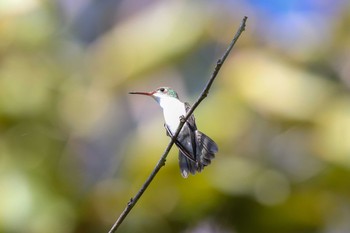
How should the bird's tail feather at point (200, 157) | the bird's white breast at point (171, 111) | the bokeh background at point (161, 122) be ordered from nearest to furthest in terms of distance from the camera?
the bird's tail feather at point (200, 157)
the bird's white breast at point (171, 111)
the bokeh background at point (161, 122)

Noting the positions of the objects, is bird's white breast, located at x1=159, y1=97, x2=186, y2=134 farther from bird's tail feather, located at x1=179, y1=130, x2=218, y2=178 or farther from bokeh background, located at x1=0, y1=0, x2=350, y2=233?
bokeh background, located at x1=0, y1=0, x2=350, y2=233

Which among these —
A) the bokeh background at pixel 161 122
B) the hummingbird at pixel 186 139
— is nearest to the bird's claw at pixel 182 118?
the hummingbird at pixel 186 139

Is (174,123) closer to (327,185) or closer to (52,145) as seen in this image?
(327,185)

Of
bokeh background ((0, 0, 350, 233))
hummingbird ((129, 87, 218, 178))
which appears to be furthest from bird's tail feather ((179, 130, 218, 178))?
bokeh background ((0, 0, 350, 233))

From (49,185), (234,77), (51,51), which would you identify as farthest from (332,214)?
(51,51)

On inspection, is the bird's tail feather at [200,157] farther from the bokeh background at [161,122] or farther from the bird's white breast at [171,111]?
the bokeh background at [161,122]

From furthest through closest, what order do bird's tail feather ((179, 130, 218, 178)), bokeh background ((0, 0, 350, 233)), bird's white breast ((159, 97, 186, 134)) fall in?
bokeh background ((0, 0, 350, 233)) → bird's white breast ((159, 97, 186, 134)) → bird's tail feather ((179, 130, 218, 178))

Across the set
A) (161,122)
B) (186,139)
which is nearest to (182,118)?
(186,139)
